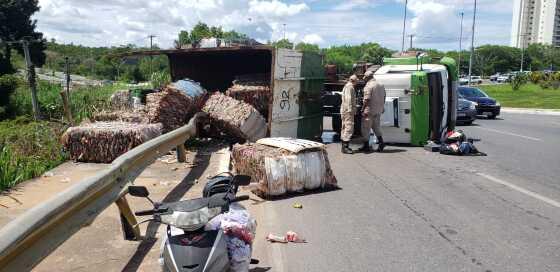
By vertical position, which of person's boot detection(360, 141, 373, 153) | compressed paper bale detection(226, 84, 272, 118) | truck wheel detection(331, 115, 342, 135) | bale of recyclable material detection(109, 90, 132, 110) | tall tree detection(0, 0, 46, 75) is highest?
A: tall tree detection(0, 0, 46, 75)

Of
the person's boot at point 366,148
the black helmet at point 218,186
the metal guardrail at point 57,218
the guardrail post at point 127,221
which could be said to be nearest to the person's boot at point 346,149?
the person's boot at point 366,148

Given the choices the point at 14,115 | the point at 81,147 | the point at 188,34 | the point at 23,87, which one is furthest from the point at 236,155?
the point at 188,34

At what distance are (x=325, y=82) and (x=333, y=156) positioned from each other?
4.64m

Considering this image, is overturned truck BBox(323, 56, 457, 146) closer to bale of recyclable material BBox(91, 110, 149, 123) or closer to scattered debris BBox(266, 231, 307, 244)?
bale of recyclable material BBox(91, 110, 149, 123)

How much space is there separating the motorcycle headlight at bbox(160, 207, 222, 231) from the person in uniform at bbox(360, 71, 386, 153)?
8.96 meters

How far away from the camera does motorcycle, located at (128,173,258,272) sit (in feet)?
→ 11.4

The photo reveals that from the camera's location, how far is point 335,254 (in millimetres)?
5238

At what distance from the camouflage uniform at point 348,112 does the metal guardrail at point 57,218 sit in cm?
697

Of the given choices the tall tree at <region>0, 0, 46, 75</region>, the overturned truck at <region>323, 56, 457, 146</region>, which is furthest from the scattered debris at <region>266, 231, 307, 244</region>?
the tall tree at <region>0, 0, 46, 75</region>

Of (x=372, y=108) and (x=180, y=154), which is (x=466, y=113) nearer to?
(x=372, y=108)

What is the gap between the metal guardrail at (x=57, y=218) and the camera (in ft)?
10.4

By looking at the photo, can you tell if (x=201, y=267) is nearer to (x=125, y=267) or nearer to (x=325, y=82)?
(x=125, y=267)

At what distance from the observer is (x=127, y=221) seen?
17.7ft

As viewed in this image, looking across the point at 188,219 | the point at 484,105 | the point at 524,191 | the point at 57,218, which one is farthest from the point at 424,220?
the point at 484,105
